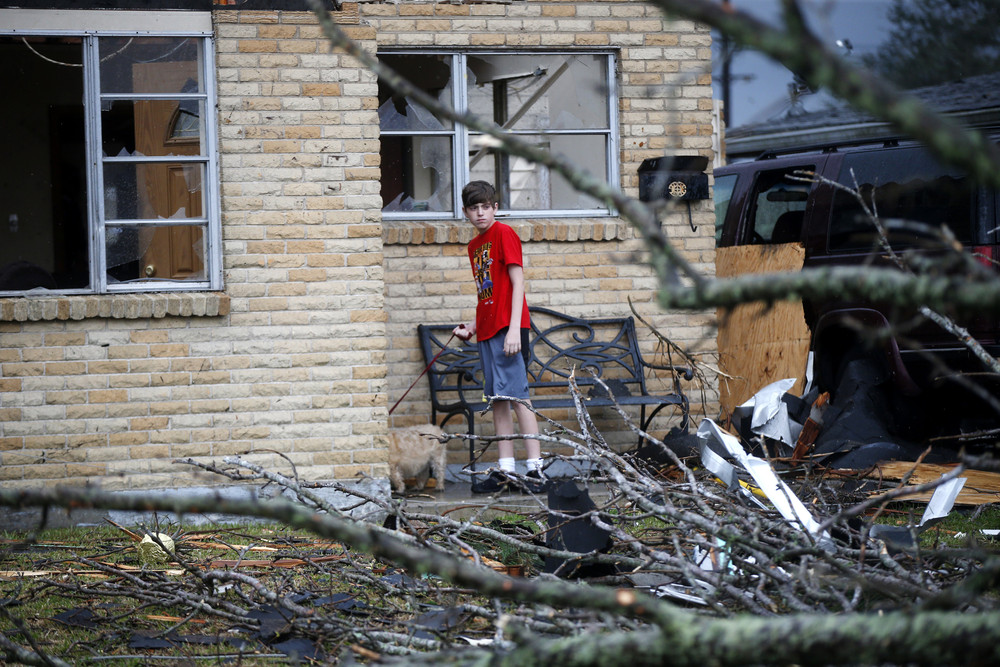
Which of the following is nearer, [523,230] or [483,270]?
[483,270]

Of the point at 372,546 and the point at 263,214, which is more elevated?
the point at 263,214

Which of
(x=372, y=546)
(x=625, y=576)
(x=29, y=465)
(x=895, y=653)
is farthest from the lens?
(x=29, y=465)

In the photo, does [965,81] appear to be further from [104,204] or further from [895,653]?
[895,653]

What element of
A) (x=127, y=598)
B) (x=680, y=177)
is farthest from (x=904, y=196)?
(x=127, y=598)

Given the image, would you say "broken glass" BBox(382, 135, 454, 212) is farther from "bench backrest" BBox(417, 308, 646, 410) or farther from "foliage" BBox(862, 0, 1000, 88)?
"foliage" BBox(862, 0, 1000, 88)

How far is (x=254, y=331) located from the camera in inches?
229

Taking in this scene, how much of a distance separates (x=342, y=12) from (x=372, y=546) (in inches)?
203

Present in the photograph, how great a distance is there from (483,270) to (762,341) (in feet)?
9.27

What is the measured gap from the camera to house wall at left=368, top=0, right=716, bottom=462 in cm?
734

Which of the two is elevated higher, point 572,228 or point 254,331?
point 572,228

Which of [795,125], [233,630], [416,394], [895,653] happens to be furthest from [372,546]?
[795,125]

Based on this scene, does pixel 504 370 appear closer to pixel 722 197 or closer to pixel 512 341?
pixel 512 341

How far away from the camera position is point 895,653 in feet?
4.13

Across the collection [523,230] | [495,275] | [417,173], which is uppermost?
[417,173]
